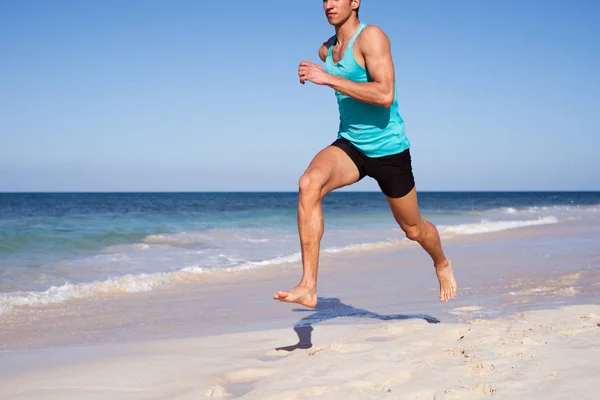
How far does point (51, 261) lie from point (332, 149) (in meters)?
7.96

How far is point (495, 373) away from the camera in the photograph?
10.4ft

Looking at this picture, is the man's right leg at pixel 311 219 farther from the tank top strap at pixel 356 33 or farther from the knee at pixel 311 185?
the tank top strap at pixel 356 33

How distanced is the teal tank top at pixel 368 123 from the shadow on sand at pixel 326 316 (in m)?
1.42

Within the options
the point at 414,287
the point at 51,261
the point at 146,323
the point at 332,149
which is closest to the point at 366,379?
the point at 332,149

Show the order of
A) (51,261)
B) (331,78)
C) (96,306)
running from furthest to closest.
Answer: (51,261) → (96,306) → (331,78)

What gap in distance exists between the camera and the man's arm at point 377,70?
374cm

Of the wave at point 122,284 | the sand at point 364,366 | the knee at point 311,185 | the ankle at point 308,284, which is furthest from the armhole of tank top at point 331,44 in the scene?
the wave at point 122,284

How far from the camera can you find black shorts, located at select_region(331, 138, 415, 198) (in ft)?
13.5

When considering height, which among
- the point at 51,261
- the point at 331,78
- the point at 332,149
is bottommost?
the point at 51,261

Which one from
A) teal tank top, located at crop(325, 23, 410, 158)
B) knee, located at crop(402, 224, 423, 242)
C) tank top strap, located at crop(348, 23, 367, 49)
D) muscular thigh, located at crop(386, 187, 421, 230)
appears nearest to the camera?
tank top strap, located at crop(348, 23, 367, 49)

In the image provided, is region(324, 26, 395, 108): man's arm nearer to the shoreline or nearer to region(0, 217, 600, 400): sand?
region(0, 217, 600, 400): sand

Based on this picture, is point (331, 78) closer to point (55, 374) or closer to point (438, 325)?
point (438, 325)

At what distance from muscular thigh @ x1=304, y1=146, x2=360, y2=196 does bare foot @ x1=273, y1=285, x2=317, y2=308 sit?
1.99ft

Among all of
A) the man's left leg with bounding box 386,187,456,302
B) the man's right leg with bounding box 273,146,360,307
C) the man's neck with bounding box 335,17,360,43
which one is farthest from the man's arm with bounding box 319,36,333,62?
the man's left leg with bounding box 386,187,456,302
